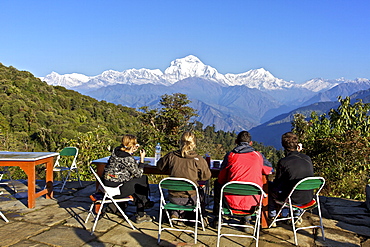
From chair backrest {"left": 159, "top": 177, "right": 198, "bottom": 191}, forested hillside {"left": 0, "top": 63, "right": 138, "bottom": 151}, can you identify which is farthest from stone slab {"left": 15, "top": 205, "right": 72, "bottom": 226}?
forested hillside {"left": 0, "top": 63, "right": 138, "bottom": 151}

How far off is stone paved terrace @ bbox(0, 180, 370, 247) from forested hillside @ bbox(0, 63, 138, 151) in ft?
38.7

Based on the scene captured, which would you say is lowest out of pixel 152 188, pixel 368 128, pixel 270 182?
pixel 152 188

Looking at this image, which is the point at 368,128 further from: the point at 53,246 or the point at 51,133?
the point at 51,133

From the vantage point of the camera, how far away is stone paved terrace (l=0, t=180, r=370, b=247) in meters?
3.72

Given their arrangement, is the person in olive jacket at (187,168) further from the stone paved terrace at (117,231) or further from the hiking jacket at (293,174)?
the hiking jacket at (293,174)

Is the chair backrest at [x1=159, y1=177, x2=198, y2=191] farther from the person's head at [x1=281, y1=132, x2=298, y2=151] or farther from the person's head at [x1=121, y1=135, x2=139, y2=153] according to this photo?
the person's head at [x1=281, y1=132, x2=298, y2=151]

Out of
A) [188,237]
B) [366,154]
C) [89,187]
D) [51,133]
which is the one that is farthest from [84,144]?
[51,133]

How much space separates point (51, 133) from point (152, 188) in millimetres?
16011

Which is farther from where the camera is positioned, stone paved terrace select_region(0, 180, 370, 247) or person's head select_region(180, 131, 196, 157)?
person's head select_region(180, 131, 196, 157)

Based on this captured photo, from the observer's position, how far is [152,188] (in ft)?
21.4

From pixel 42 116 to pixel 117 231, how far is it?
69.6 ft

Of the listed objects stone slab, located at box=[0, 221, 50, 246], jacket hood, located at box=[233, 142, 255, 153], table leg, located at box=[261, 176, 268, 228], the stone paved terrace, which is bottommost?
the stone paved terrace

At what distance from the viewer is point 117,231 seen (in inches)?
160

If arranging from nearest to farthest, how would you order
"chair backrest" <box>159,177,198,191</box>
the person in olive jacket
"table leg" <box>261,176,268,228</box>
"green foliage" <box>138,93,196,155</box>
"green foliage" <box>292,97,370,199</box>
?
"chair backrest" <box>159,177,198,191</box> < the person in olive jacket < "table leg" <box>261,176,268,228</box> < "green foliage" <box>292,97,370,199</box> < "green foliage" <box>138,93,196,155</box>
